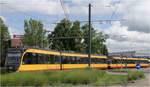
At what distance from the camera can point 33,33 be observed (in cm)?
4759

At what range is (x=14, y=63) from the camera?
20.1m

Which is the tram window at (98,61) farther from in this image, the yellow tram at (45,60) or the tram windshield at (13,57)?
the tram windshield at (13,57)

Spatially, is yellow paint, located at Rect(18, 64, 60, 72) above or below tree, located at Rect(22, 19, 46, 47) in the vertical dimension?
below

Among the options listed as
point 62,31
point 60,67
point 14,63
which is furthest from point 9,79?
point 62,31

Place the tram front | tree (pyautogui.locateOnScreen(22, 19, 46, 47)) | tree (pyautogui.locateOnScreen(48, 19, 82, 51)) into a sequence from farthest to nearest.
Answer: tree (pyautogui.locateOnScreen(48, 19, 82, 51)) → tree (pyautogui.locateOnScreen(22, 19, 46, 47)) → the tram front

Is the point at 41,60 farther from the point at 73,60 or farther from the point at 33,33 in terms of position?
the point at 33,33

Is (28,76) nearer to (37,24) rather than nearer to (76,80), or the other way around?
(76,80)

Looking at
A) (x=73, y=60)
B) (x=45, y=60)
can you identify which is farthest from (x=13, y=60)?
(x=73, y=60)

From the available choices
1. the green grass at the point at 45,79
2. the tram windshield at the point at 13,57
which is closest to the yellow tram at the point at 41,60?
the tram windshield at the point at 13,57

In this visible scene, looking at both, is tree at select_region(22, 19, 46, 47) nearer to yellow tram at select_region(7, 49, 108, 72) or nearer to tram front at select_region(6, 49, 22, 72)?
yellow tram at select_region(7, 49, 108, 72)

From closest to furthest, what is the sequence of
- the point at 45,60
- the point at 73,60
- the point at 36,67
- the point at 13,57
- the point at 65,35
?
the point at 13,57
the point at 36,67
the point at 45,60
the point at 73,60
the point at 65,35

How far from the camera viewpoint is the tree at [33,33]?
151 feet

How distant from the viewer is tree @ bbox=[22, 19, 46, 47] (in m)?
46.1

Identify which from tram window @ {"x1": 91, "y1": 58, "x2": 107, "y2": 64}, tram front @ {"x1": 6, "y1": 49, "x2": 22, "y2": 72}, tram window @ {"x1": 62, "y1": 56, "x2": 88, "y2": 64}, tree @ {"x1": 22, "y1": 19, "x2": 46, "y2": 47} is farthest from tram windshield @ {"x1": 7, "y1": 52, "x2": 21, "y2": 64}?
tree @ {"x1": 22, "y1": 19, "x2": 46, "y2": 47}
